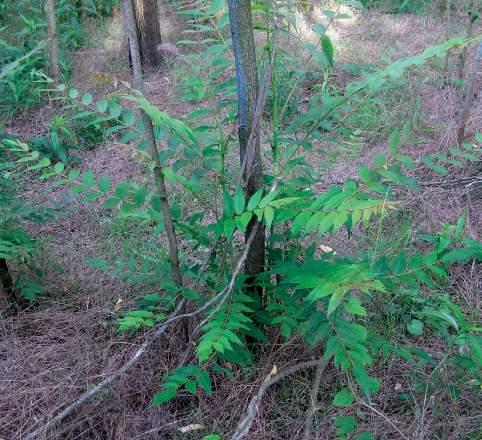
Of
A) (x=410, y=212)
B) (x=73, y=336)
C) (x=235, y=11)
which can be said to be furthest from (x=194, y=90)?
(x=410, y=212)

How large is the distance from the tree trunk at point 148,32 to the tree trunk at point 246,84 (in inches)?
200

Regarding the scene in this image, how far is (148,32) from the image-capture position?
664 centimetres

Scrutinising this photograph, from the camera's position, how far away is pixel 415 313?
2.45 metres

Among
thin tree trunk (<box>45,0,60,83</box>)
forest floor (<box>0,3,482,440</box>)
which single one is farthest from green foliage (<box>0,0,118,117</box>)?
forest floor (<box>0,3,482,440</box>)

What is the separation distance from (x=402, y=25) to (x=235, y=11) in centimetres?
589

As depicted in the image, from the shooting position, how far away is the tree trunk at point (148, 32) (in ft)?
21.5

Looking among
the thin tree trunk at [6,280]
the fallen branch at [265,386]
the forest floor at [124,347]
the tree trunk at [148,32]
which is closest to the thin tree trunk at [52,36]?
the tree trunk at [148,32]

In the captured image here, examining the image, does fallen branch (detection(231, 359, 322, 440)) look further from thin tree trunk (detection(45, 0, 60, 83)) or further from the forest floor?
thin tree trunk (detection(45, 0, 60, 83))

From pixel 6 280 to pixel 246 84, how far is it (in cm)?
168

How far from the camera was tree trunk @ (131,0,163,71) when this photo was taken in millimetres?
6539

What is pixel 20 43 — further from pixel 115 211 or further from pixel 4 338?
pixel 4 338

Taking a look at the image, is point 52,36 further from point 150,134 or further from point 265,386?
point 265,386

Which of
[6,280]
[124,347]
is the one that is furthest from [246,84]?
[6,280]

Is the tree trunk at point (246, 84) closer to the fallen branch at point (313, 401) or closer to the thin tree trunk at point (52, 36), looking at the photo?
the fallen branch at point (313, 401)
